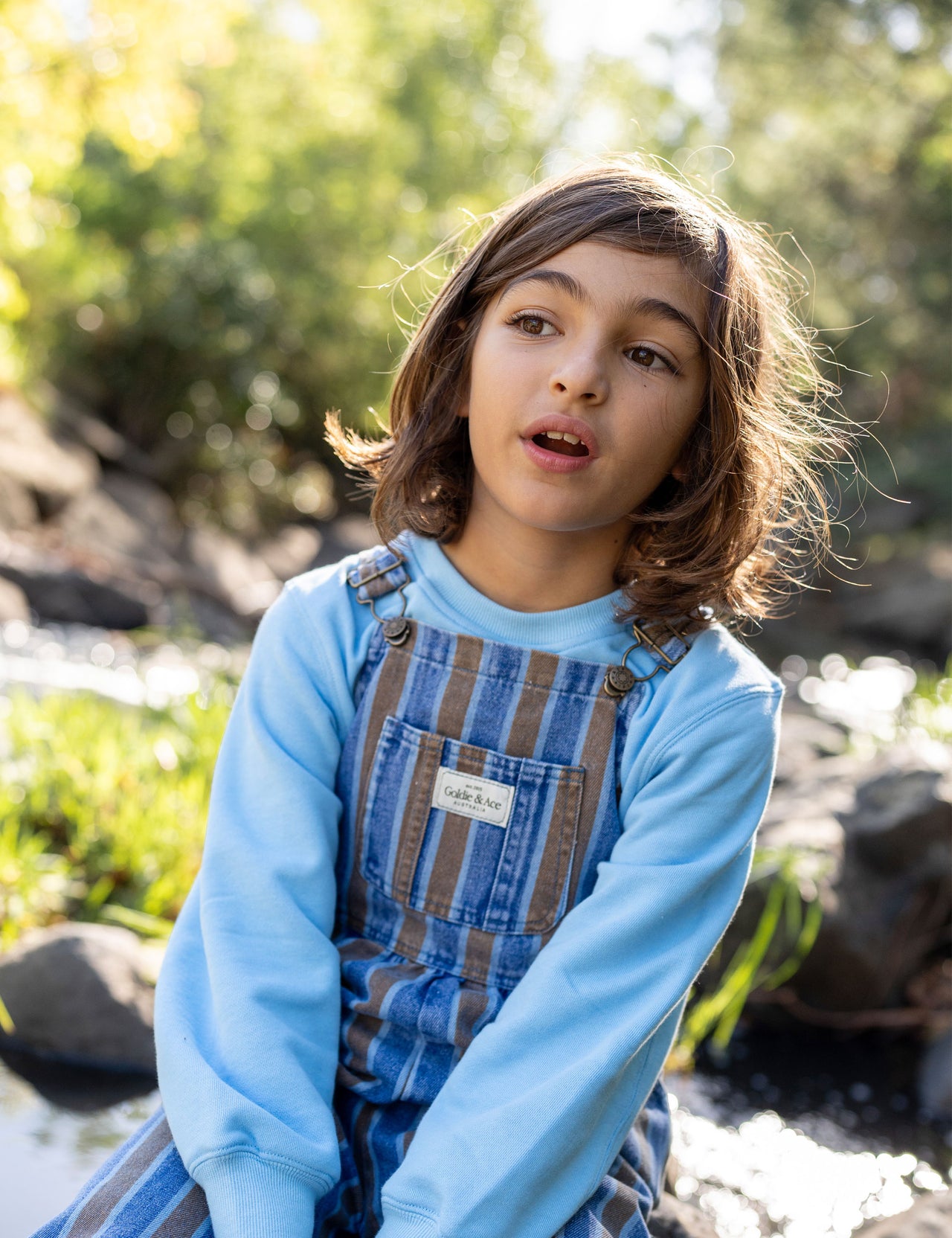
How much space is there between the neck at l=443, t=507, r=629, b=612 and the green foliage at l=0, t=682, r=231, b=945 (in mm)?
1365

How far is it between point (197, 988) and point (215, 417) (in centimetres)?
1255

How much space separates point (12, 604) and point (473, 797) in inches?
268

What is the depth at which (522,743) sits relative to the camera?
1.47 m

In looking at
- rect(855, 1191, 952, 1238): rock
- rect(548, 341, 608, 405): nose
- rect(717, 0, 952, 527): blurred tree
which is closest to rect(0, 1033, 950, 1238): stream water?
rect(855, 1191, 952, 1238): rock

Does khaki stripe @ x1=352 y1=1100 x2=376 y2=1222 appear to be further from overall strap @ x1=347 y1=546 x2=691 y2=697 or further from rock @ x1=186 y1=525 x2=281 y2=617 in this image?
rock @ x1=186 y1=525 x2=281 y2=617

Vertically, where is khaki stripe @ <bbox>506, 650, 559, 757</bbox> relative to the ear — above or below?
below

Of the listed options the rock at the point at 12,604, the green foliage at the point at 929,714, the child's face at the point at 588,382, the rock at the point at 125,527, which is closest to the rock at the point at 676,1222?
the child's face at the point at 588,382

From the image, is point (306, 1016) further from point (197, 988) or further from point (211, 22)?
point (211, 22)

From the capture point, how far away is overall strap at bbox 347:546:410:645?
1528 millimetres

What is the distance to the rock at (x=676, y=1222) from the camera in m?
1.50

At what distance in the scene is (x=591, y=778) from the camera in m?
1.44

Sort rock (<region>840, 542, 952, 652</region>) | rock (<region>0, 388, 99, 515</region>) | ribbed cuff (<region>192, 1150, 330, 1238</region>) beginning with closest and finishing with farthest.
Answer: ribbed cuff (<region>192, 1150, 330, 1238</region>) < rock (<region>0, 388, 99, 515</region>) < rock (<region>840, 542, 952, 652</region>)

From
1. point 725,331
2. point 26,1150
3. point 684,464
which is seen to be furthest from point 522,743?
point 26,1150

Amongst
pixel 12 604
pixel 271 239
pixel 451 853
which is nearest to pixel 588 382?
pixel 451 853
